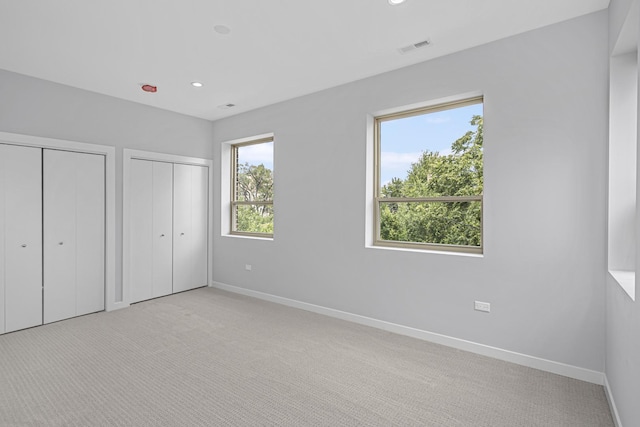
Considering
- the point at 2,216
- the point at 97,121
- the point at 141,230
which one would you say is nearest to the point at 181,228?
the point at 141,230

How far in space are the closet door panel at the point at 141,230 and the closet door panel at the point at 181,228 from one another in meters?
0.37

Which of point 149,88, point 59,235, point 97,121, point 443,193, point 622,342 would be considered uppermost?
Answer: point 149,88

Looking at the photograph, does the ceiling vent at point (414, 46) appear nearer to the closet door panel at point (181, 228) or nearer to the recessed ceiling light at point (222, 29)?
the recessed ceiling light at point (222, 29)

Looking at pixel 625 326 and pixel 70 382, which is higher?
A: pixel 625 326

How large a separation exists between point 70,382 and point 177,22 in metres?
2.87

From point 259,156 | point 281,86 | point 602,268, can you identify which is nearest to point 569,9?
point 602,268

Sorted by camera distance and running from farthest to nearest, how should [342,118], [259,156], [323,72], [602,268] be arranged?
[259,156] → [342,118] → [323,72] → [602,268]

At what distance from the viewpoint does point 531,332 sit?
275cm

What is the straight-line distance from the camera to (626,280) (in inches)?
80.7

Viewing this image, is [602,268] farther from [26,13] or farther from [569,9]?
[26,13]

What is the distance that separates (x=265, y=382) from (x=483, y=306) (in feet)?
6.45

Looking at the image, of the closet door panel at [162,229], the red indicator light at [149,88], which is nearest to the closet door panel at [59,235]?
the closet door panel at [162,229]

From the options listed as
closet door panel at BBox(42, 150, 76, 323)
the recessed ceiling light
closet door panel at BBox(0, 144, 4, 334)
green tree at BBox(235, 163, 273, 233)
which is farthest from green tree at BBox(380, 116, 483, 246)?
closet door panel at BBox(0, 144, 4, 334)

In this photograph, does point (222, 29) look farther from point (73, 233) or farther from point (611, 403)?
point (611, 403)
